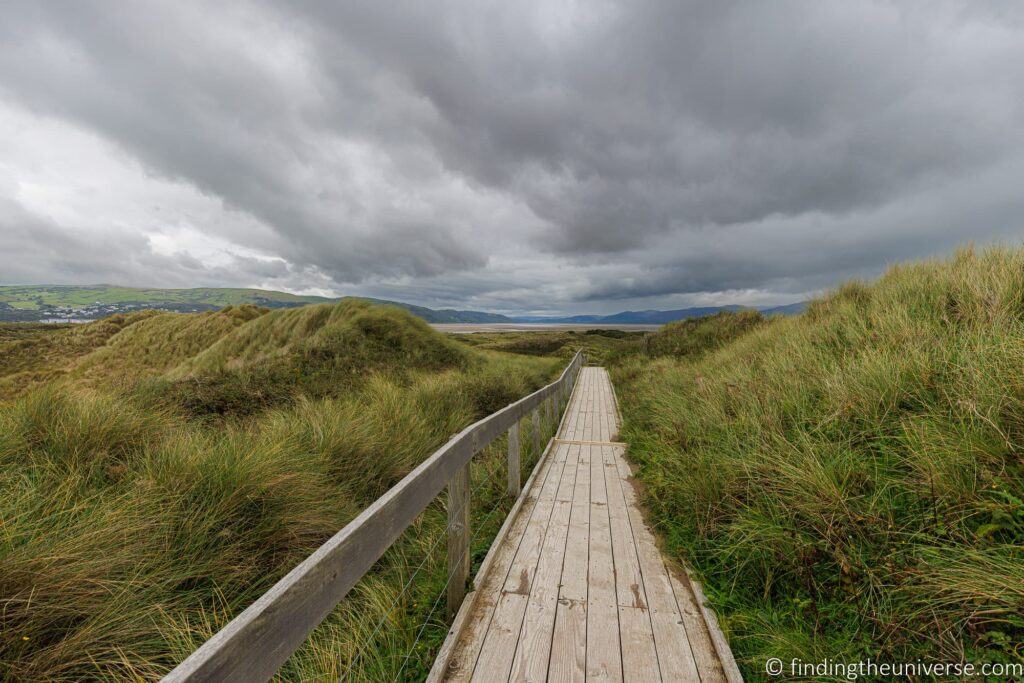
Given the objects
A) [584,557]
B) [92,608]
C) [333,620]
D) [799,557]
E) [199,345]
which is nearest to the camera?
[92,608]

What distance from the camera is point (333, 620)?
2.53 m

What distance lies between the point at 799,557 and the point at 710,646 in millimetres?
833

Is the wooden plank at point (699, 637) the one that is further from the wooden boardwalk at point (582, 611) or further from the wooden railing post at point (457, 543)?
the wooden railing post at point (457, 543)

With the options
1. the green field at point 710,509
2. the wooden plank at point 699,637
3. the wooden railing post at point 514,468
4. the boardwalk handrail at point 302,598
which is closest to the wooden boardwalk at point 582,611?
the wooden plank at point 699,637

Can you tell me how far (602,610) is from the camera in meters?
2.42

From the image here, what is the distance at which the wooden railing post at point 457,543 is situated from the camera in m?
2.33

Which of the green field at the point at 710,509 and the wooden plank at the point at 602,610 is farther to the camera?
the wooden plank at the point at 602,610

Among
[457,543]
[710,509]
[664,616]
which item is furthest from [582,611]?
[710,509]

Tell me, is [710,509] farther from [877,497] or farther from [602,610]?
[602,610]

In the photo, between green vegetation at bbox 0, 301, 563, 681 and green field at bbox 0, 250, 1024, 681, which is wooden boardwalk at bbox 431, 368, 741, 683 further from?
green vegetation at bbox 0, 301, 563, 681

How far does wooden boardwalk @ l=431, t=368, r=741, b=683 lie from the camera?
1.99 m

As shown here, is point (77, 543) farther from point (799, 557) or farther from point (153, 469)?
point (799, 557)

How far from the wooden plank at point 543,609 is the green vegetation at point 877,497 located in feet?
3.36

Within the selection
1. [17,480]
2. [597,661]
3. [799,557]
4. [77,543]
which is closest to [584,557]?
[597,661]
